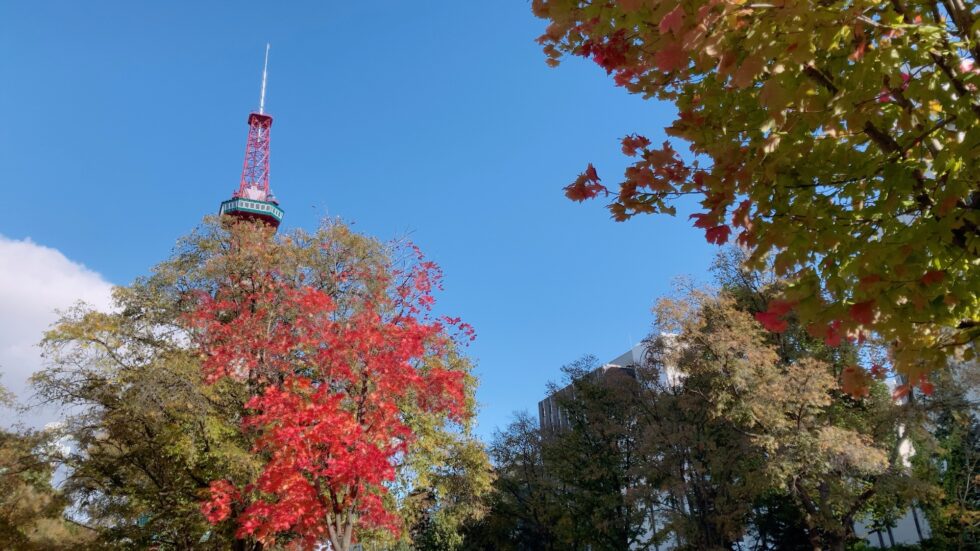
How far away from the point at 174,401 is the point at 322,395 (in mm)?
4374

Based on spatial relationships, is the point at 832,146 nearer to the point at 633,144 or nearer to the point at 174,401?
the point at 633,144

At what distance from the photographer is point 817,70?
2.54 meters

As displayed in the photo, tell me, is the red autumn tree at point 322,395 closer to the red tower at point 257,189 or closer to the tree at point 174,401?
the tree at point 174,401

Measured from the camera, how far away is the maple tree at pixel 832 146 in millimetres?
2295

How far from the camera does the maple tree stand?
2295mm

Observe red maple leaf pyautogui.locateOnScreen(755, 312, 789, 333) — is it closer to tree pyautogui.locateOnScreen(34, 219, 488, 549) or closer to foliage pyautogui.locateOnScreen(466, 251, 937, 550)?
tree pyautogui.locateOnScreen(34, 219, 488, 549)

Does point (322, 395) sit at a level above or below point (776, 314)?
above

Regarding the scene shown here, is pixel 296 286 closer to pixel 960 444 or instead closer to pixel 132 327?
pixel 132 327

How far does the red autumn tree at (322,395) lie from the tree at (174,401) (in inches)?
13.6

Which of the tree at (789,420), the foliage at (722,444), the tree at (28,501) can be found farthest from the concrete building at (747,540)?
the tree at (28,501)

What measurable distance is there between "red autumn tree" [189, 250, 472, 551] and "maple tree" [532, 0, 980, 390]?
668 cm

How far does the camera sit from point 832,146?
2.88m

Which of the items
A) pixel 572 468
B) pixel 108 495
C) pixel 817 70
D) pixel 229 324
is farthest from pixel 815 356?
pixel 108 495

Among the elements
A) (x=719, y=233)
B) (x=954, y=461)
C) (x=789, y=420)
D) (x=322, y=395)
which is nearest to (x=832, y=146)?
(x=719, y=233)
